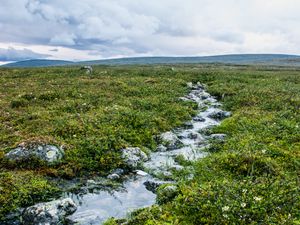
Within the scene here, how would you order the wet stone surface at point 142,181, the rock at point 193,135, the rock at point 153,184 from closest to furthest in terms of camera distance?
the wet stone surface at point 142,181, the rock at point 153,184, the rock at point 193,135

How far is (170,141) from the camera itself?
1753cm

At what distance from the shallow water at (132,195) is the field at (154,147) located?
71 cm

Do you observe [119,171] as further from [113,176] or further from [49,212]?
[49,212]

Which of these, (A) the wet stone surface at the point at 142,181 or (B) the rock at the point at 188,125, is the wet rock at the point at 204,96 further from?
(A) the wet stone surface at the point at 142,181

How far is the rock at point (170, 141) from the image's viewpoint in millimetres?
17109

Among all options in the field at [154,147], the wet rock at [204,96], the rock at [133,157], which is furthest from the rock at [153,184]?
the wet rock at [204,96]

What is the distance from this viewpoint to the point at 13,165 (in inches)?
517

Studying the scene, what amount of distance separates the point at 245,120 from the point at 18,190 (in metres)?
13.7

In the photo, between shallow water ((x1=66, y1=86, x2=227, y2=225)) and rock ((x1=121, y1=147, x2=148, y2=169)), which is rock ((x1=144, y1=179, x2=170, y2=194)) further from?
rock ((x1=121, y1=147, x2=148, y2=169))

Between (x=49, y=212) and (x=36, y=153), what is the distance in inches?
166

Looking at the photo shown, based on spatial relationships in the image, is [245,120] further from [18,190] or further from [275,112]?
[18,190]

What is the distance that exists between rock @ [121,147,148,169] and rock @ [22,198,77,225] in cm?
407

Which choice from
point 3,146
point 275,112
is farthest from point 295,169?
point 3,146

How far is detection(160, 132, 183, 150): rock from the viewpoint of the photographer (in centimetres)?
1711
